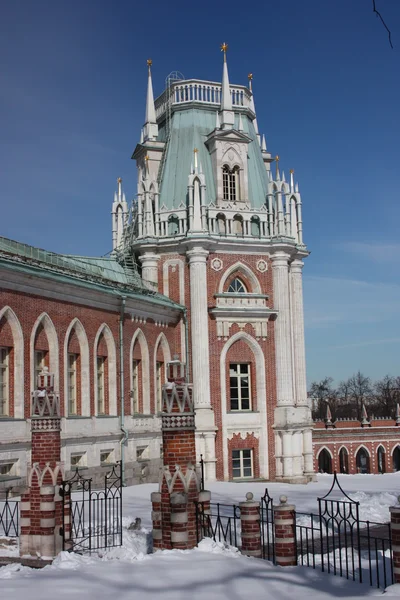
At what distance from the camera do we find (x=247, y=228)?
3775cm

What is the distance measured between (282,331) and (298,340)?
67.5 inches

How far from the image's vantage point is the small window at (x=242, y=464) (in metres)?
35.8

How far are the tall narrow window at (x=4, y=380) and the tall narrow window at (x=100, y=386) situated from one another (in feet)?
18.6

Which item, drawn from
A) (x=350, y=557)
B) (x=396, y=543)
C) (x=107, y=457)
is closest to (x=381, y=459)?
(x=107, y=457)

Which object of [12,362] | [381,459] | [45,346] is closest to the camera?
[12,362]

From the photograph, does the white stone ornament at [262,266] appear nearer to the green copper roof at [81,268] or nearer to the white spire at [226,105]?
the green copper roof at [81,268]

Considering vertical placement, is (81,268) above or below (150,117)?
below

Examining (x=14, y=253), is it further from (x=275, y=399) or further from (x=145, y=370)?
(x=275, y=399)

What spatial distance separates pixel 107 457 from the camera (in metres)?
30.5

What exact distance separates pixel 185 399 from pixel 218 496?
11756mm

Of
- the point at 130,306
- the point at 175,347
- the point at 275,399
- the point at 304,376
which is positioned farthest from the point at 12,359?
the point at 304,376

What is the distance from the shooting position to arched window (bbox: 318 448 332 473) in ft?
232

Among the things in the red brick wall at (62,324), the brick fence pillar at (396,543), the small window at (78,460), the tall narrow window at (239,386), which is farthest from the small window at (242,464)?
the brick fence pillar at (396,543)

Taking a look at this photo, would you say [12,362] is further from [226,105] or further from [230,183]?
[226,105]
